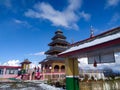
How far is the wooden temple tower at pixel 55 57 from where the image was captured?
31072 mm

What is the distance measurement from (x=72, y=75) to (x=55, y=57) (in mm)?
23862

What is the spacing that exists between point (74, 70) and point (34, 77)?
1875 cm

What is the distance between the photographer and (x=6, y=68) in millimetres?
30750

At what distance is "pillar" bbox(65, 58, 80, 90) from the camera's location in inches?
354

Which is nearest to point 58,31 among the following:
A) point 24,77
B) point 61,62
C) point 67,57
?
point 61,62

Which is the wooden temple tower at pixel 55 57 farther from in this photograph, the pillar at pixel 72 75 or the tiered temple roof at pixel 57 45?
the pillar at pixel 72 75

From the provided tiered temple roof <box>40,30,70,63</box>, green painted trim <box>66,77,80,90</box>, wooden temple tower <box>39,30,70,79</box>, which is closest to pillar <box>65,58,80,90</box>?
green painted trim <box>66,77,80,90</box>

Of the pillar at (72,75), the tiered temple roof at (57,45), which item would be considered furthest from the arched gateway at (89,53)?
the tiered temple roof at (57,45)

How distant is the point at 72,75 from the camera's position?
360 inches

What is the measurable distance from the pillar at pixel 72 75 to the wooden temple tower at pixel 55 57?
17.7 metres

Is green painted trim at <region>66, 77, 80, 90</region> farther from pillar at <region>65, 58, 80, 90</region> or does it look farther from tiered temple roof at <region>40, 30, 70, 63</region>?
tiered temple roof at <region>40, 30, 70, 63</region>

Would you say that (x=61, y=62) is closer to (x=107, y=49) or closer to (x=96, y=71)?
(x=96, y=71)

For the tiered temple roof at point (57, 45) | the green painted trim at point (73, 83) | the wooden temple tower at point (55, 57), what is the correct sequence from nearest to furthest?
the green painted trim at point (73, 83) → the wooden temple tower at point (55, 57) → the tiered temple roof at point (57, 45)

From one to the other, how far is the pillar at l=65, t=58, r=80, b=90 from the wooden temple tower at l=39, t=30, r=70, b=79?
1768 centimetres
